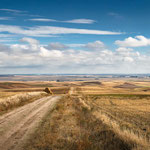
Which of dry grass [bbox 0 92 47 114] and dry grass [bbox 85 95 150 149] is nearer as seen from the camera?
dry grass [bbox 85 95 150 149]

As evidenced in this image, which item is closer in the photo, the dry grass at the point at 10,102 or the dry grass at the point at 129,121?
the dry grass at the point at 129,121

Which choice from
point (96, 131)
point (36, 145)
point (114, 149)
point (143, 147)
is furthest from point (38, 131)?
point (143, 147)

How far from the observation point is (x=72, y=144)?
9.26 metres

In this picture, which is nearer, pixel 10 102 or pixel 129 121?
pixel 129 121

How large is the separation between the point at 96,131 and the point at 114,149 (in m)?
3.54

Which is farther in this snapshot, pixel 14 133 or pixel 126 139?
pixel 14 133

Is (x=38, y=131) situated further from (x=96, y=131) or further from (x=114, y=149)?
(x=114, y=149)

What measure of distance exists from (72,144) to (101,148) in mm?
1445

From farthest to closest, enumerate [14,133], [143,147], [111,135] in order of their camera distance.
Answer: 1. [14,133]
2. [111,135]
3. [143,147]

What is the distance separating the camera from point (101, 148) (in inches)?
340

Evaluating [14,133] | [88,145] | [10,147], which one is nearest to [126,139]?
[88,145]

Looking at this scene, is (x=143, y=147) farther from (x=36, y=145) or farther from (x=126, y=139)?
(x=36, y=145)

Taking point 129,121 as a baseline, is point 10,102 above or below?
above

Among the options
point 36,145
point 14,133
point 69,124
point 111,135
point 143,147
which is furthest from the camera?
point 69,124
